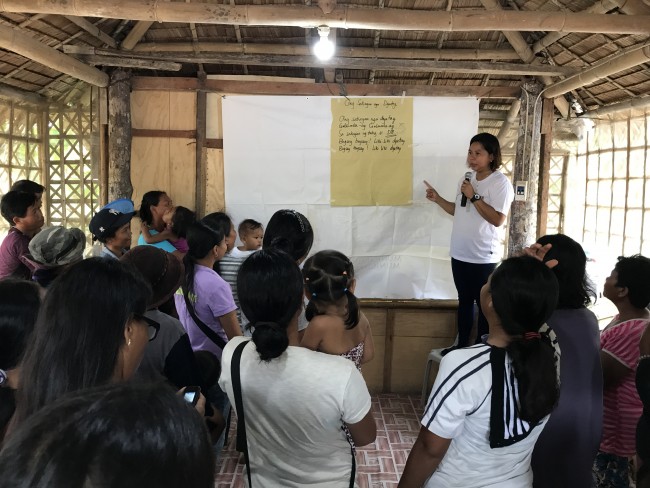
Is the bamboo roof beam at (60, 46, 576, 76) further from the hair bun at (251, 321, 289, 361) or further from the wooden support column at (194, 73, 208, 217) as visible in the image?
the hair bun at (251, 321, 289, 361)

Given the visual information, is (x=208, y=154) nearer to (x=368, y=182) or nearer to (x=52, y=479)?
(x=368, y=182)

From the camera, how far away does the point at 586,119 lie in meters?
5.23

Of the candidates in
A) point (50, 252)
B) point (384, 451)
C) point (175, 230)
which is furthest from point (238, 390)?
point (175, 230)

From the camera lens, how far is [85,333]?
0.84 metres

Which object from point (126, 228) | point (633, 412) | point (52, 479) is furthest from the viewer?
point (126, 228)

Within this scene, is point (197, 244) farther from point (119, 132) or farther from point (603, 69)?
point (603, 69)

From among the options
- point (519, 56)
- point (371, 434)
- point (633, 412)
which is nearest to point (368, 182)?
point (519, 56)

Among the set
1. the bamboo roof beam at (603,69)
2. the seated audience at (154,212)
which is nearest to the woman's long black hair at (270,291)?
the seated audience at (154,212)

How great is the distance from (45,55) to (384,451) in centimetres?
319

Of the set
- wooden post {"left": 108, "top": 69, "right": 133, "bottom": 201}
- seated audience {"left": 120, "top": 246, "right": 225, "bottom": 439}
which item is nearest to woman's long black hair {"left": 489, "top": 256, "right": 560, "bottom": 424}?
seated audience {"left": 120, "top": 246, "right": 225, "bottom": 439}

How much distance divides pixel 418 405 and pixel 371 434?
82.0 inches

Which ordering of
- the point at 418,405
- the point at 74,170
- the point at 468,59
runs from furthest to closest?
the point at 74,170
the point at 468,59
the point at 418,405

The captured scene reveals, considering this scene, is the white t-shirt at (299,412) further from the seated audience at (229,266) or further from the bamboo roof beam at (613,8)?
the bamboo roof beam at (613,8)

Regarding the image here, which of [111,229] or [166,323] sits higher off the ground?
[111,229]
